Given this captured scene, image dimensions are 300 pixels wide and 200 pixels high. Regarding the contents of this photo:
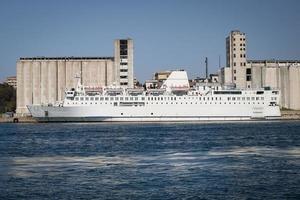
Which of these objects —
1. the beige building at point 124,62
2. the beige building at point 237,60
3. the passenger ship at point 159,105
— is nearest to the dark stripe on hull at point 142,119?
the passenger ship at point 159,105

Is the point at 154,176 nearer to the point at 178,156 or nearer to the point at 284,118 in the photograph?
the point at 178,156

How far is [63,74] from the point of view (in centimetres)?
11025

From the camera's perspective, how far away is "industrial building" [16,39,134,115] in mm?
108500

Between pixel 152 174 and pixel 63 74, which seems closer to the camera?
pixel 152 174

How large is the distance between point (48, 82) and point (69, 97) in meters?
24.7

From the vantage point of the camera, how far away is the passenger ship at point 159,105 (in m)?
84.5

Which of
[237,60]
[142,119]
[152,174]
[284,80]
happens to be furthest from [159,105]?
[152,174]

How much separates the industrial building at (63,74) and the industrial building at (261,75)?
23.1 metres

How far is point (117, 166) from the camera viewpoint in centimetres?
2470

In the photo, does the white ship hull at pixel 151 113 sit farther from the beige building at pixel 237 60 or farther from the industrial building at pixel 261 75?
the industrial building at pixel 261 75

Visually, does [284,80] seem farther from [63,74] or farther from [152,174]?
[152,174]

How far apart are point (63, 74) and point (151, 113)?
3107 centimetres

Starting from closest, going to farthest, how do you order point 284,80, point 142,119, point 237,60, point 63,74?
point 142,119 → point 63,74 → point 284,80 → point 237,60

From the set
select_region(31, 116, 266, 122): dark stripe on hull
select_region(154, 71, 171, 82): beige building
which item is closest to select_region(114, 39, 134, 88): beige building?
select_region(154, 71, 171, 82): beige building
